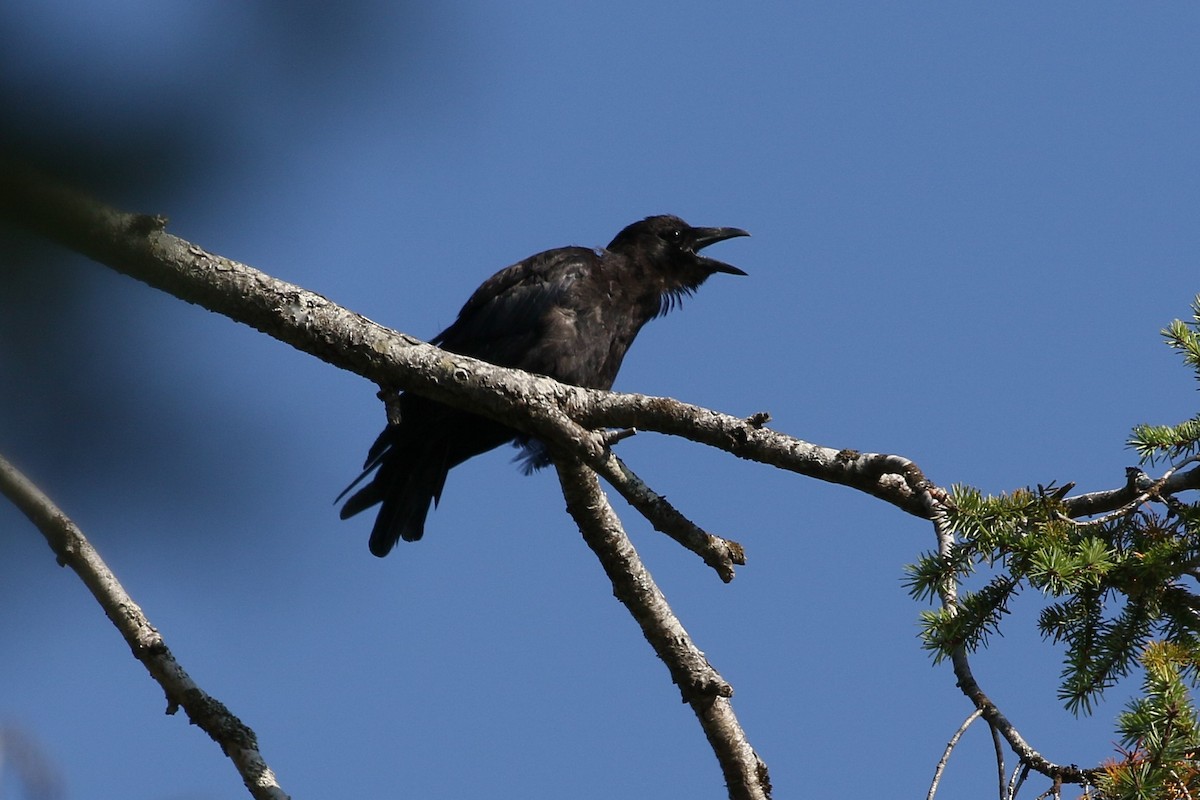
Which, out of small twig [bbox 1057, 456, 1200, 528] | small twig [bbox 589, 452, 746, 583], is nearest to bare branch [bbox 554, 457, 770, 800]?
small twig [bbox 589, 452, 746, 583]

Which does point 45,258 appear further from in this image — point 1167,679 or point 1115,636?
point 1115,636

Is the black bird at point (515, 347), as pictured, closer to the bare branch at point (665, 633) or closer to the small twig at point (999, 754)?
the bare branch at point (665, 633)

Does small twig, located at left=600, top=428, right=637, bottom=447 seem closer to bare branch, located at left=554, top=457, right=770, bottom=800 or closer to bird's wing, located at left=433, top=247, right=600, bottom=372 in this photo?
bare branch, located at left=554, top=457, right=770, bottom=800

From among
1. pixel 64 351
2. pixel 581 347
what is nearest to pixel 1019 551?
pixel 64 351

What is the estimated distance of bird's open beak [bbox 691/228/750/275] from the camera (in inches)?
274

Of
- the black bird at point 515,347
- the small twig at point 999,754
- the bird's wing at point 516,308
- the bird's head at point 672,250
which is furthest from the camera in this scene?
the bird's head at point 672,250

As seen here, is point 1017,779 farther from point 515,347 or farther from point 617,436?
point 515,347

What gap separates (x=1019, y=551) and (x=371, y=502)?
371cm

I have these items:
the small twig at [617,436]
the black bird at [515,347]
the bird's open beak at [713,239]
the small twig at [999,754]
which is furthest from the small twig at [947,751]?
the bird's open beak at [713,239]

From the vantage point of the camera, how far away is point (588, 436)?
3.17 meters

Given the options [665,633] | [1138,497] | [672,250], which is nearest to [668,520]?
[665,633]

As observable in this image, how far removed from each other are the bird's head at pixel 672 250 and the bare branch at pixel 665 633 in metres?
3.37

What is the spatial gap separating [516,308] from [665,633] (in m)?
2.93

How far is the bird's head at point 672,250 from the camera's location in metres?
6.76
